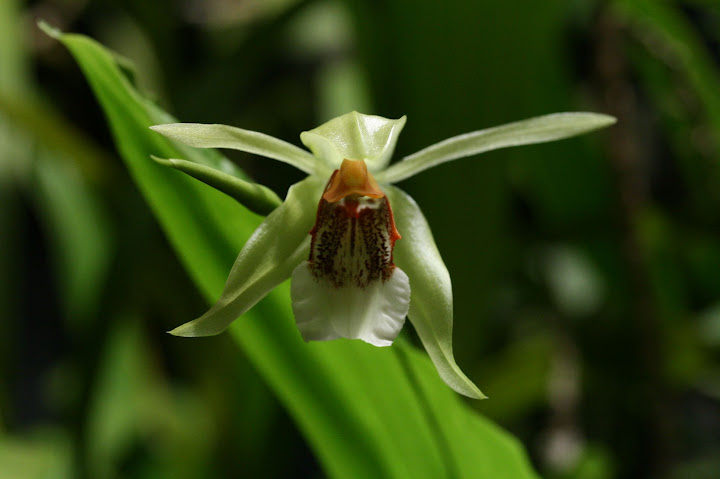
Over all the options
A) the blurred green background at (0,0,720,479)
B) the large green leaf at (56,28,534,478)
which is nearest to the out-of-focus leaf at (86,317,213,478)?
the blurred green background at (0,0,720,479)

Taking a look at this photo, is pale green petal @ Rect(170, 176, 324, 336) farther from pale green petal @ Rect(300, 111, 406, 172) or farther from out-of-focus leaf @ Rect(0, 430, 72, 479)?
out-of-focus leaf @ Rect(0, 430, 72, 479)

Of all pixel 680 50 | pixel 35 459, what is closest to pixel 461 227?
pixel 680 50

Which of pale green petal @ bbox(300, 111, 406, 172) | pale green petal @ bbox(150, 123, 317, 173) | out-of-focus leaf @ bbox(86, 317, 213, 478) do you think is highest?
pale green petal @ bbox(150, 123, 317, 173)

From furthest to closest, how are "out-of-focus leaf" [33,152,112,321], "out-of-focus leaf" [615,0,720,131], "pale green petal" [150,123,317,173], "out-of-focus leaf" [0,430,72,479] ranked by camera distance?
"out-of-focus leaf" [33,152,112,321]
"out-of-focus leaf" [0,430,72,479]
"out-of-focus leaf" [615,0,720,131]
"pale green petal" [150,123,317,173]

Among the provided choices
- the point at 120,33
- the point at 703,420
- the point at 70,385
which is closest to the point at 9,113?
the point at 70,385

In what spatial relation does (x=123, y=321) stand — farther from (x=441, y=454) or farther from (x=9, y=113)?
(x=441, y=454)

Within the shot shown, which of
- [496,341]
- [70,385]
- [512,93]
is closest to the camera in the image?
[512,93]

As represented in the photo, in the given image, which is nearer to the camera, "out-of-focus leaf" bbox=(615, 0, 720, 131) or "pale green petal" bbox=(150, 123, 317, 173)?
"pale green petal" bbox=(150, 123, 317, 173)
